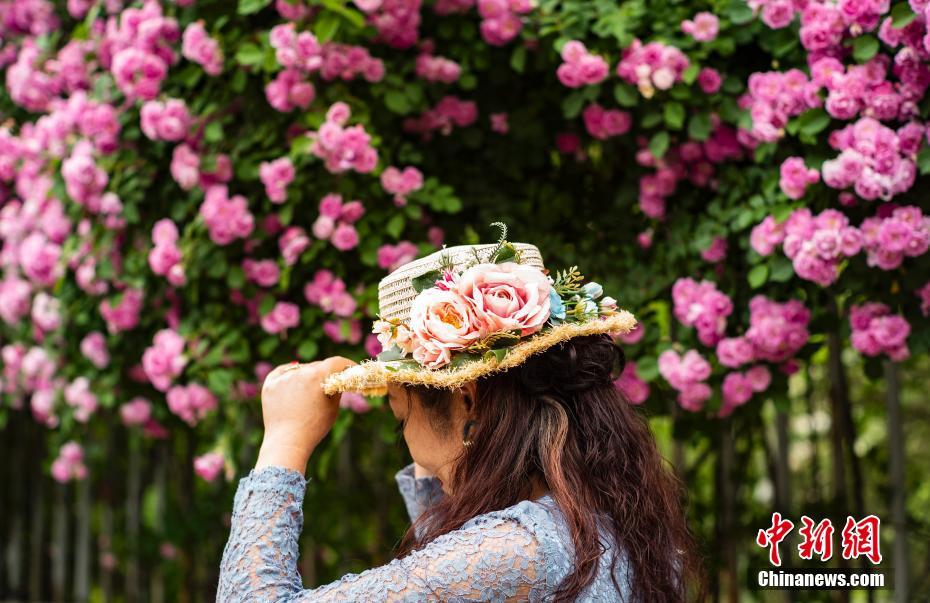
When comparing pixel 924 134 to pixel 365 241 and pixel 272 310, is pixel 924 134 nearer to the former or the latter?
pixel 365 241

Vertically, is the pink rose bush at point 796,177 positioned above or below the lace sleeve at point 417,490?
above

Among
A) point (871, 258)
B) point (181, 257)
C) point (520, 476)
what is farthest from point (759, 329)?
point (181, 257)

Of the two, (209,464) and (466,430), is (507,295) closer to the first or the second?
(466,430)

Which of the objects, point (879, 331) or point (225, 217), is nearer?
point (879, 331)

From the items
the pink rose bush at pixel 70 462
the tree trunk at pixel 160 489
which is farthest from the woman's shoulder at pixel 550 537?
the tree trunk at pixel 160 489

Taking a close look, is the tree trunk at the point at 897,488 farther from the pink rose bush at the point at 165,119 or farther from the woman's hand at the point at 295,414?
the pink rose bush at the point at 165,119

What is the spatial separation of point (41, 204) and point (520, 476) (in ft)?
7.76

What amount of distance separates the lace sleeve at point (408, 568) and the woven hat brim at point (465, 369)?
0.67 feet

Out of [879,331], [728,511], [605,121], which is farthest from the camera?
[728,511]

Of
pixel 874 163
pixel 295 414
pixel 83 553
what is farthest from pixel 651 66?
pixel 83 553

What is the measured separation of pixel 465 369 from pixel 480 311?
9cm

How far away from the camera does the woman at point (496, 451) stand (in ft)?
4.73

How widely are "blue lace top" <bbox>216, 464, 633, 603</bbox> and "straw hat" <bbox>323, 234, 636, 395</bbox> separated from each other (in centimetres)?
21

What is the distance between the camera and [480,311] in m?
1.55
